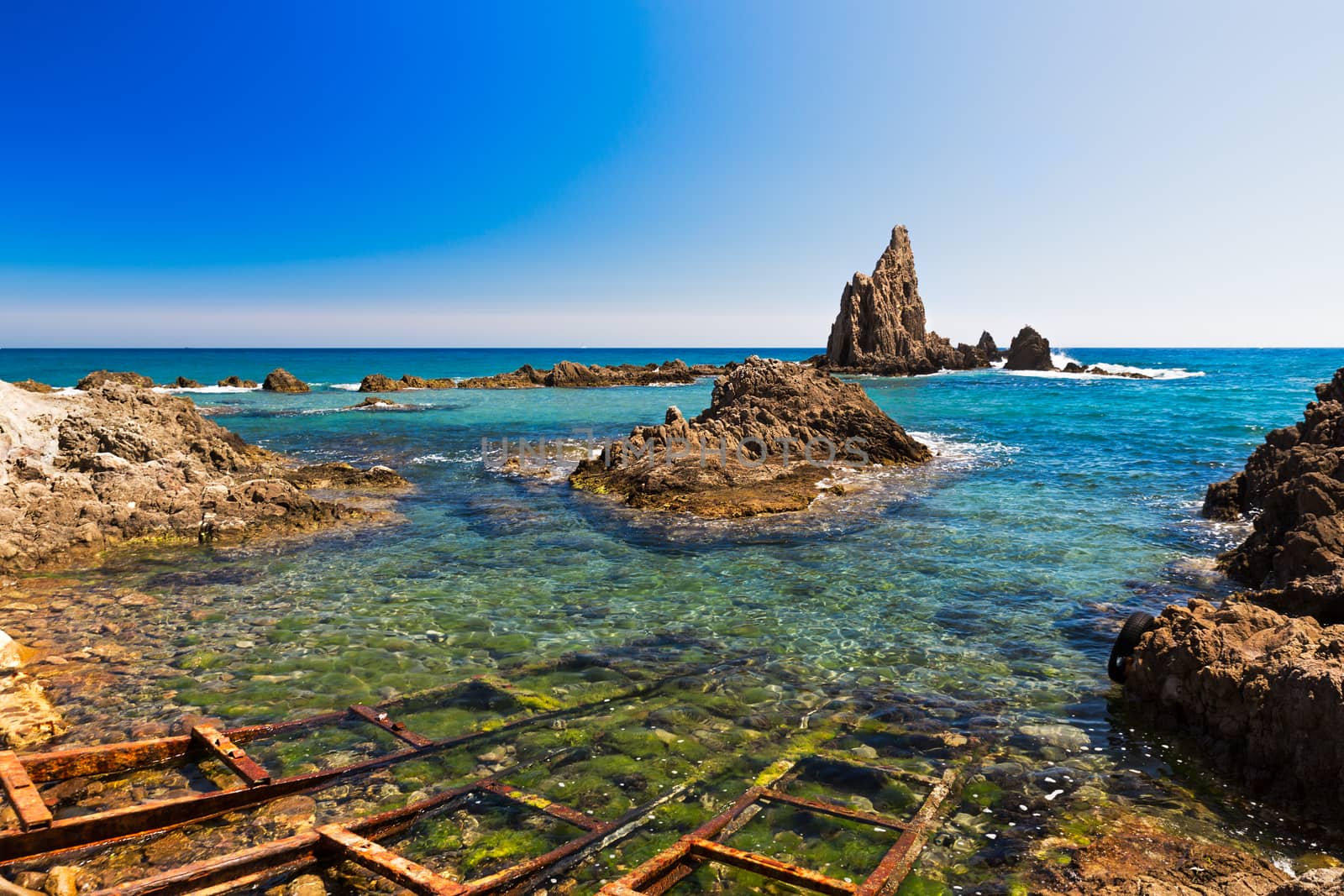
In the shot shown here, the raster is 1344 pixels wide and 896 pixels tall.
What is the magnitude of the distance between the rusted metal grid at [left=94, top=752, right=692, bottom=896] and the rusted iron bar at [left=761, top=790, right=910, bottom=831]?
2.66 ft

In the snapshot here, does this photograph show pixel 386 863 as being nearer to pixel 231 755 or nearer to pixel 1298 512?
pixel 231 755

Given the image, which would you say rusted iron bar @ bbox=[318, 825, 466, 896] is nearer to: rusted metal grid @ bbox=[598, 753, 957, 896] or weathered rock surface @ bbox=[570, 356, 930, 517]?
rusted metal grid @ bbox=[598, 753, 957, 896]

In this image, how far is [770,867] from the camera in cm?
417

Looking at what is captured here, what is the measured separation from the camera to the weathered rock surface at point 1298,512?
7.94 m

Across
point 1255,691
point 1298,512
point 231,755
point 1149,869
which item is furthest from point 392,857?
point 1298,512

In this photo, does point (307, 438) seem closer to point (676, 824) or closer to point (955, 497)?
point (955, 497)

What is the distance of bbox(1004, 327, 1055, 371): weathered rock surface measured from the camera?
322 feet

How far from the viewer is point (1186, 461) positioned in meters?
23.1

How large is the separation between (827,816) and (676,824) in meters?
1.17

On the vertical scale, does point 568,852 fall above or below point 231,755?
below

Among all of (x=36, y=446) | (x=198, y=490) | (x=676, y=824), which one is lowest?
(x=676, y=824)

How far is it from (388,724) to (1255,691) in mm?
7683

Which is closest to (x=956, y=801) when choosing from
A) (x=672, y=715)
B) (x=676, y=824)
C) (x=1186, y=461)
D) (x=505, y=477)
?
(x=676, y=824)

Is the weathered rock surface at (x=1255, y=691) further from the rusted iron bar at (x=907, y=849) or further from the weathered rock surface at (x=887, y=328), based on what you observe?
the weathered rock surface at (x=887, y=328)
